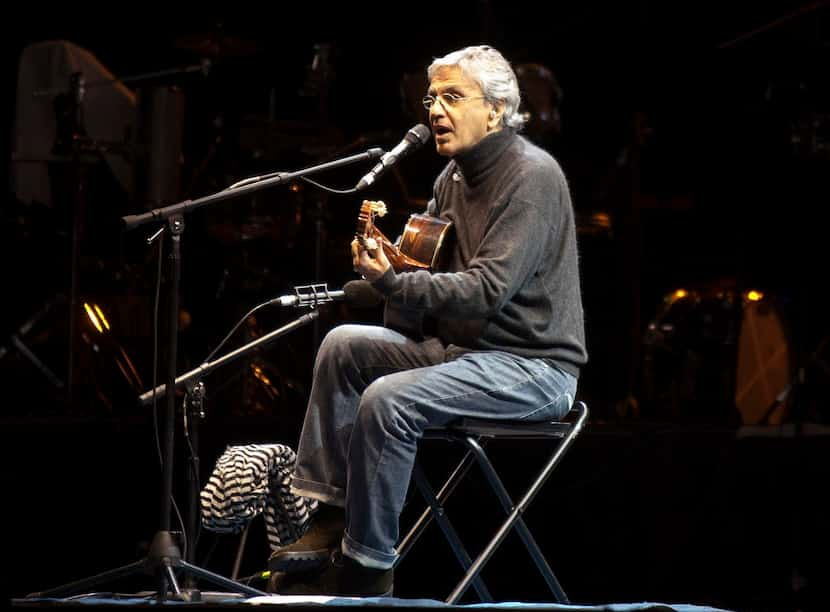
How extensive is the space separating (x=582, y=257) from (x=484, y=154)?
3.74 metres

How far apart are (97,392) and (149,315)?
415mm

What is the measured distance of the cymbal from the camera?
6293 mm

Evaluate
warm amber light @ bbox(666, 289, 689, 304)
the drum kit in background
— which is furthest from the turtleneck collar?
warm amber light @ bbox(666, 289, 689, 304)

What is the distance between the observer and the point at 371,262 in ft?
9.87

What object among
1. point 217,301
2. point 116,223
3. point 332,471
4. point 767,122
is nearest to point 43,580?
point 332,471

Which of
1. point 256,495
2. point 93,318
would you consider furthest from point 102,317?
point 256,495

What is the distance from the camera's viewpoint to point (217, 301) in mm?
6285

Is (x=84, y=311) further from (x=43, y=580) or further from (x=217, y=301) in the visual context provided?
(x=43, y=580)

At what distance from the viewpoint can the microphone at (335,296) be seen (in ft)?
10.4

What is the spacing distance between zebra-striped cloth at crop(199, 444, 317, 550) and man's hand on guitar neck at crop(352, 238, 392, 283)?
0.66 metres

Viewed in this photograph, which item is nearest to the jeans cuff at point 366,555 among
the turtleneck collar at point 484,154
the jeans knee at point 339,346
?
the jeans knee at point 339,346

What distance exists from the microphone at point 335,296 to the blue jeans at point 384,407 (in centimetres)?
8

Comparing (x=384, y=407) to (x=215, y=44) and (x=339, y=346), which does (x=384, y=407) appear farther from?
(x=215, y=44)

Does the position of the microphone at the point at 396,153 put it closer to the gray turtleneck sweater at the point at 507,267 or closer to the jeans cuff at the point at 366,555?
the gray turtleneck sweater at the point at 507,267
